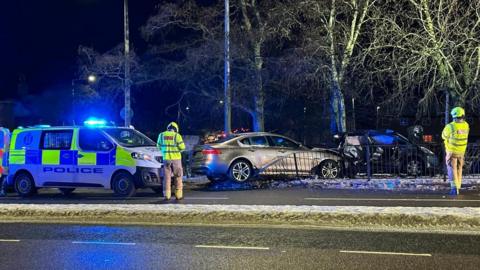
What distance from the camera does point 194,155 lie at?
15961 mm

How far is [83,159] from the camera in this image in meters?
13.6

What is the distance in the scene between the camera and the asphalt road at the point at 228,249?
6.65 m

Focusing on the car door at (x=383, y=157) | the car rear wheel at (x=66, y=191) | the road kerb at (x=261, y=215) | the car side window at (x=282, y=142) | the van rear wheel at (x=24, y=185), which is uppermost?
the car side window at (x=282, y=142)

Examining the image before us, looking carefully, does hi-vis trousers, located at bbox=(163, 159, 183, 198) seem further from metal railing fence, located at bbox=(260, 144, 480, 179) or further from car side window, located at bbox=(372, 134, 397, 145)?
car side window, located at bbox=(372, 134, 397, 145)

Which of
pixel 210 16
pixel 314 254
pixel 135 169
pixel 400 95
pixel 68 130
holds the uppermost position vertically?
pixel 210 16

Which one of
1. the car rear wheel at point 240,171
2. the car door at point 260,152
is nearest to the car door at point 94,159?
the car rear wheel at point 240,171

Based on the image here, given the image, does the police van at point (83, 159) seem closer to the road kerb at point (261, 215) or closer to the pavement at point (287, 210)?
the pavement at point (287, 210)

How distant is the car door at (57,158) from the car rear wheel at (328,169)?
283 inches

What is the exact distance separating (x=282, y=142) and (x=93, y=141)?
5.77 m

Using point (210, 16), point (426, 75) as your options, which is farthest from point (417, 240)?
point (210, 16)

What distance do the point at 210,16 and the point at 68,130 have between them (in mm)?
13513

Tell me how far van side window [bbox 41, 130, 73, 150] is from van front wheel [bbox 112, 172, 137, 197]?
1564 mm

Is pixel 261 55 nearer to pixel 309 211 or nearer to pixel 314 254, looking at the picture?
pixel 309 211

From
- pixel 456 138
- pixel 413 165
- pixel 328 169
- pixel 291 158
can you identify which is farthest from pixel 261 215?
pixel 413 165
